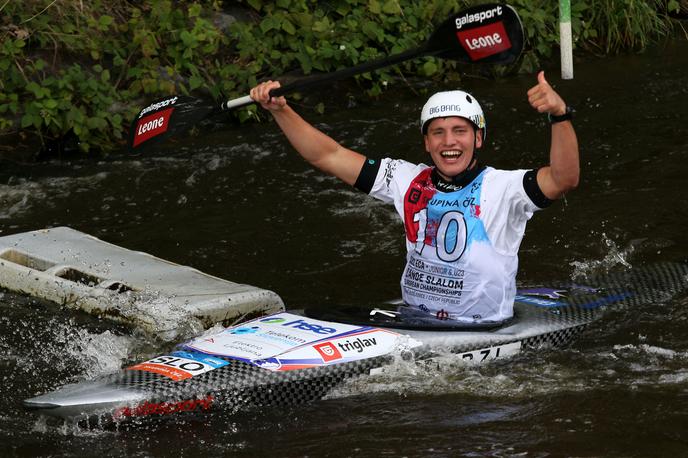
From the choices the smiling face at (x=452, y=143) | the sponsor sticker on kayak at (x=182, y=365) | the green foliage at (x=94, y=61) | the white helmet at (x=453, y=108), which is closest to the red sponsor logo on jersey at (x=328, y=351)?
the sponsor sticker on kayak at (x=182, y=365)

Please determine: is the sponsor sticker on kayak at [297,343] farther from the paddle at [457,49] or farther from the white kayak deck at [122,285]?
the paddle at [457,49]

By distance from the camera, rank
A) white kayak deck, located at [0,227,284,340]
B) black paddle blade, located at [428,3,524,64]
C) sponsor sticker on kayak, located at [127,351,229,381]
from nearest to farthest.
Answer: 1. sponsor sticker on kayak, located at [127,351,229,381]
2. black paddle blade, located at [428,3,524,64]
3. white kayak deck, located at [0,227,284,340]

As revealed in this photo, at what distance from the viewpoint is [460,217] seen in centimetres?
543

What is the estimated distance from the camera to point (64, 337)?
6238 millimetres

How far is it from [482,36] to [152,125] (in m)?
1.95

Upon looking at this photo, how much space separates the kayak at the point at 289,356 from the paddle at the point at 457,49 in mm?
1150

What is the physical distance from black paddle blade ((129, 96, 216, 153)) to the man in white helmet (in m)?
0.78

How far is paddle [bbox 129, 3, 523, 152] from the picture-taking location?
17.3 feet

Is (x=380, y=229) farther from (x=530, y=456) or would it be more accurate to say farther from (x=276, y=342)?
(x=530, y=456)

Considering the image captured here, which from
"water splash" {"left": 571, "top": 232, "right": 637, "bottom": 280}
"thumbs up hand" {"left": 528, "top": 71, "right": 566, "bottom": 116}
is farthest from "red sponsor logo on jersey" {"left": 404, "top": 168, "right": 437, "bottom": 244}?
"water splash" {"left": 571, "top": 232, "right": 637, "bottom": 280}

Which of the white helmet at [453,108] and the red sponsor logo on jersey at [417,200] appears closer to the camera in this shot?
the white helmet at [453,108]

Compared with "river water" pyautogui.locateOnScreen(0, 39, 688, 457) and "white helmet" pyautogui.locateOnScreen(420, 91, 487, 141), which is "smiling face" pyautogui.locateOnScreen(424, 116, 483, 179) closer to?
"white helmet" pyautogui.locateOnScreen(420, 91, 487, 141)

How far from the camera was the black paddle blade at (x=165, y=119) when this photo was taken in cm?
629

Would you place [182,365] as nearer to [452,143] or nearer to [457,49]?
[452,143]
